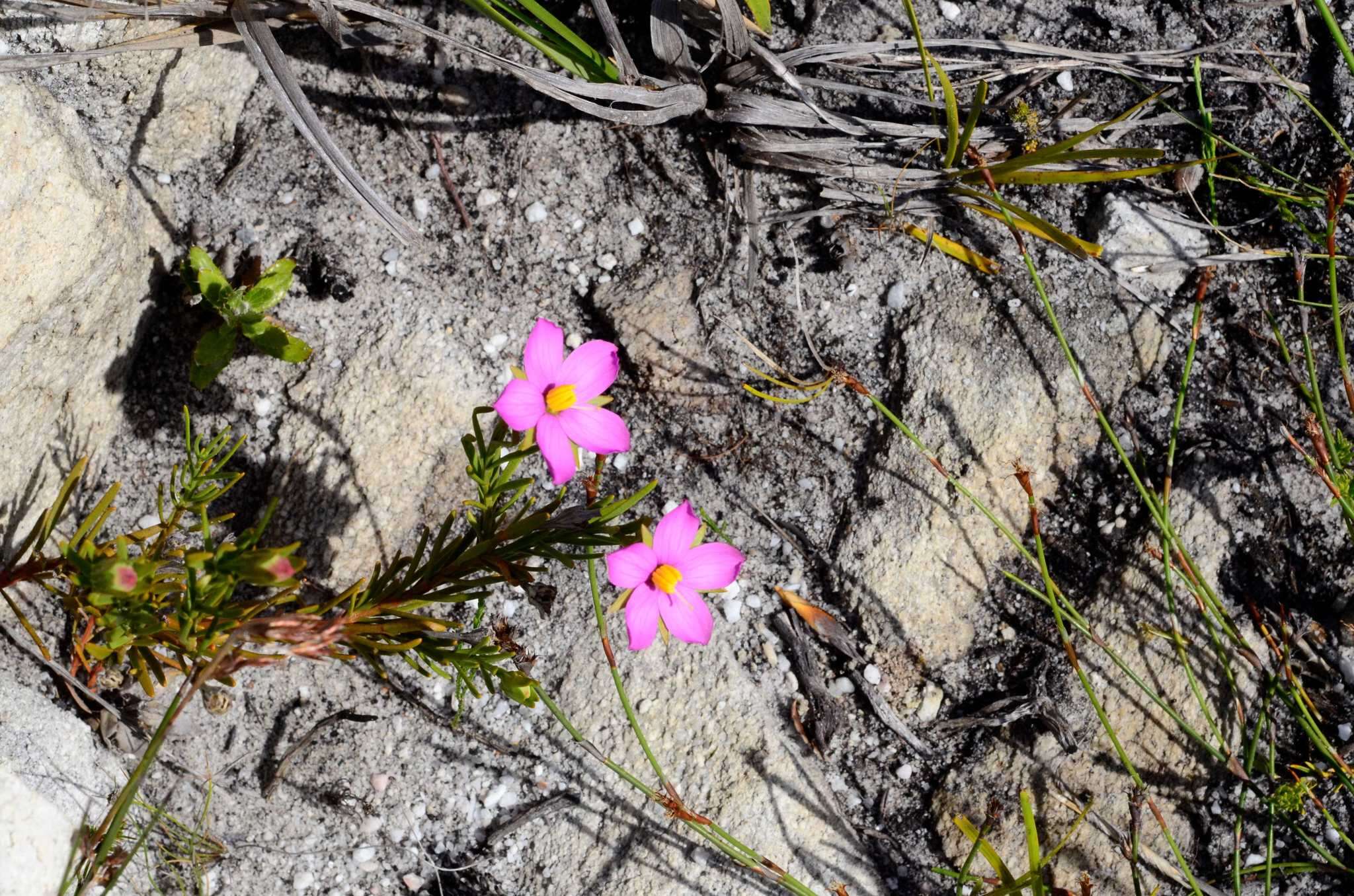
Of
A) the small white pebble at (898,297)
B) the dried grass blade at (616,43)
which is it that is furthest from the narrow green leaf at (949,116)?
the dried grass blade at (616,43)

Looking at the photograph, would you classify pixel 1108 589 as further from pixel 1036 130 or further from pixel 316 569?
pixel 316 569

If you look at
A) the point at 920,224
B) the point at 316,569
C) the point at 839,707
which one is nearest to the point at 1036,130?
the point at 920,224

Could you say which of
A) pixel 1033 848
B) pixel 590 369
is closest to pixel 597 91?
pixel 590 369

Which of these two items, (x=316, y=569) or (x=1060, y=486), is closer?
(x=316, y=569)

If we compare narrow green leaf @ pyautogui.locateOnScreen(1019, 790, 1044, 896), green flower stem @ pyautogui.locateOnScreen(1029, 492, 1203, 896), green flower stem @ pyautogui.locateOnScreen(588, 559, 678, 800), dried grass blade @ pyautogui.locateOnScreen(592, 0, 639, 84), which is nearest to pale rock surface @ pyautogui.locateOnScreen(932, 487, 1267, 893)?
green flower stem @ pyautogui.locateOnScreen(1029, 492, 1203, 896)

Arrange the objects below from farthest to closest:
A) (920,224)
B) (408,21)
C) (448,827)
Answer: (920,224) < (448,827) < (408,21)

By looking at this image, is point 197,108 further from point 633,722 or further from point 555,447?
point 633,722
